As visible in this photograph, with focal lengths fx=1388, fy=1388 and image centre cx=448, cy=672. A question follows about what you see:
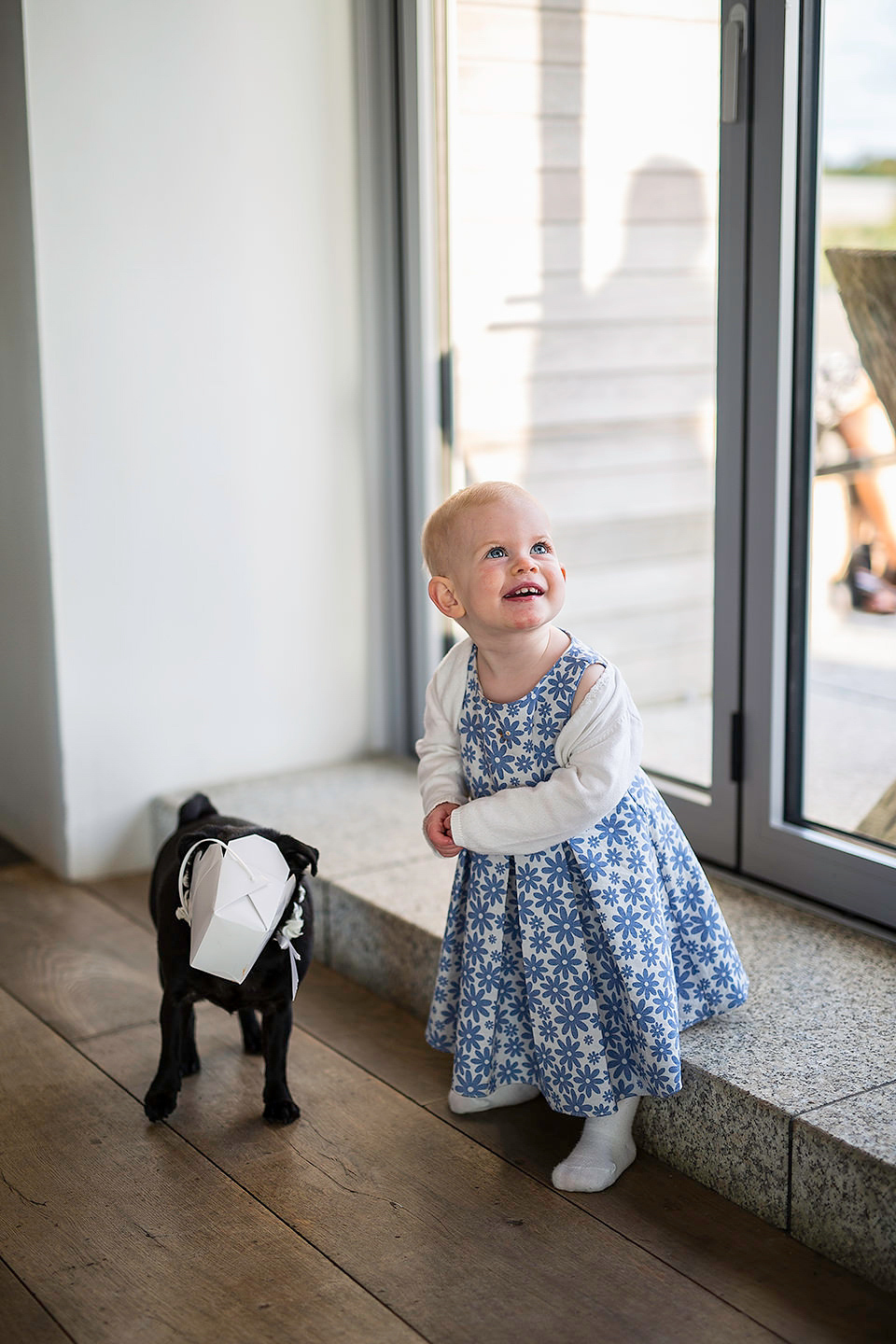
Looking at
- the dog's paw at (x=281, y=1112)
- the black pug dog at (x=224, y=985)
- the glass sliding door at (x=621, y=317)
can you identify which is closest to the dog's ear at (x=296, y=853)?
the black pug dog at (x=224, y=985)

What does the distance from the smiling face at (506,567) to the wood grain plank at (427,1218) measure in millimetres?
652

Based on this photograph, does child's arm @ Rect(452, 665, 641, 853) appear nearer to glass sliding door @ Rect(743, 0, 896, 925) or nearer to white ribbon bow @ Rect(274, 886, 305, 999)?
white ribbon bow @ Rect(274, 886, 305, 999)

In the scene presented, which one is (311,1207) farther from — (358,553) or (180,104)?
(180,104)

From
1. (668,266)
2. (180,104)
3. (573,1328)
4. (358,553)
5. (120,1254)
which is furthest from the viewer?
(358,553)

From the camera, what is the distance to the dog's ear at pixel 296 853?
171 centimetres

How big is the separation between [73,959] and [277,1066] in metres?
0.67

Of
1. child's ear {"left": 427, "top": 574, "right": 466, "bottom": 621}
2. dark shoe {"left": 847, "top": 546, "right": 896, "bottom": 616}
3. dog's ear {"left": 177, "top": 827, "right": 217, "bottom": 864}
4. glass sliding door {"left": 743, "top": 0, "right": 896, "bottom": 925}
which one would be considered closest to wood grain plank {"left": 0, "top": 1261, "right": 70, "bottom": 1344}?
dog's ear {"left": 177, "top": 827, "right": 217, "bottom": 864}

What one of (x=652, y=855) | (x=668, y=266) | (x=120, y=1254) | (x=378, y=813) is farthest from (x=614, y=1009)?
(x=668, y=266)

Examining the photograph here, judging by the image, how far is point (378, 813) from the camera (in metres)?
2.57

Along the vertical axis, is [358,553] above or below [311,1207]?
above

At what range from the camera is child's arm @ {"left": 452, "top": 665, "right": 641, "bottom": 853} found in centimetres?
152

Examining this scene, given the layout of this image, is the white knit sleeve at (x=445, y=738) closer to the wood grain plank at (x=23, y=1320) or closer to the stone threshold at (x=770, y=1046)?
the stone threshold at (x=770, y=1046)

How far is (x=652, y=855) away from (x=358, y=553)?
1.39 metres

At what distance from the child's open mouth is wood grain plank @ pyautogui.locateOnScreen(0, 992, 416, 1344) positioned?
2.42 ft
